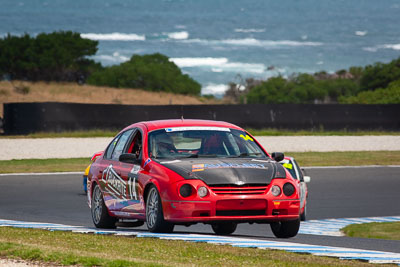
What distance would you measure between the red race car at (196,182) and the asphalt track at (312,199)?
4.76ft

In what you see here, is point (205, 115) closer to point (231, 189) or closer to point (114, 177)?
point (114, 177)

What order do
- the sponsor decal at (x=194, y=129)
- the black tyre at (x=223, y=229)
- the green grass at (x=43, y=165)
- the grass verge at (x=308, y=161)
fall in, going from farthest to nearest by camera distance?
1. the grass verge at (x=308, y=161)
2. the green grass at (x=43, y=165)
3. the black tyre at (x=223, y=229)
4. the sponsor decal at (x=194, y=129)

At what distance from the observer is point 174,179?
9.22 metres

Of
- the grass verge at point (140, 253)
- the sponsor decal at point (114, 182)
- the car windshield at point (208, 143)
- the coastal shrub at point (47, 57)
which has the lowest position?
the grass verge at point (140, 253)

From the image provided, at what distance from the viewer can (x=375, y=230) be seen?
15.4m

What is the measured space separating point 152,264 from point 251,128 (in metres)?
32.1

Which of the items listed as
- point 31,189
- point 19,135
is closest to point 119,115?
point 19,135

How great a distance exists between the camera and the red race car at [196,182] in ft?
30.1

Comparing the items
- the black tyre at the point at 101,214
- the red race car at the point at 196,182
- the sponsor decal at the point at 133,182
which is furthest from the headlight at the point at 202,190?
the black tyre at the point at 101,214

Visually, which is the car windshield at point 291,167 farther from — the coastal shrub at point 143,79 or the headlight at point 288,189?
the coastal shrub at point 143,79

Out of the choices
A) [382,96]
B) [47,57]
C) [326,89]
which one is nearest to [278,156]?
[382,96]

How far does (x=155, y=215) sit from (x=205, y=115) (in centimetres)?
2861

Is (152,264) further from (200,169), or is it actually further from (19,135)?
(19,135)

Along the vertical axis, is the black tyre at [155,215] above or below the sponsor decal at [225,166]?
below
